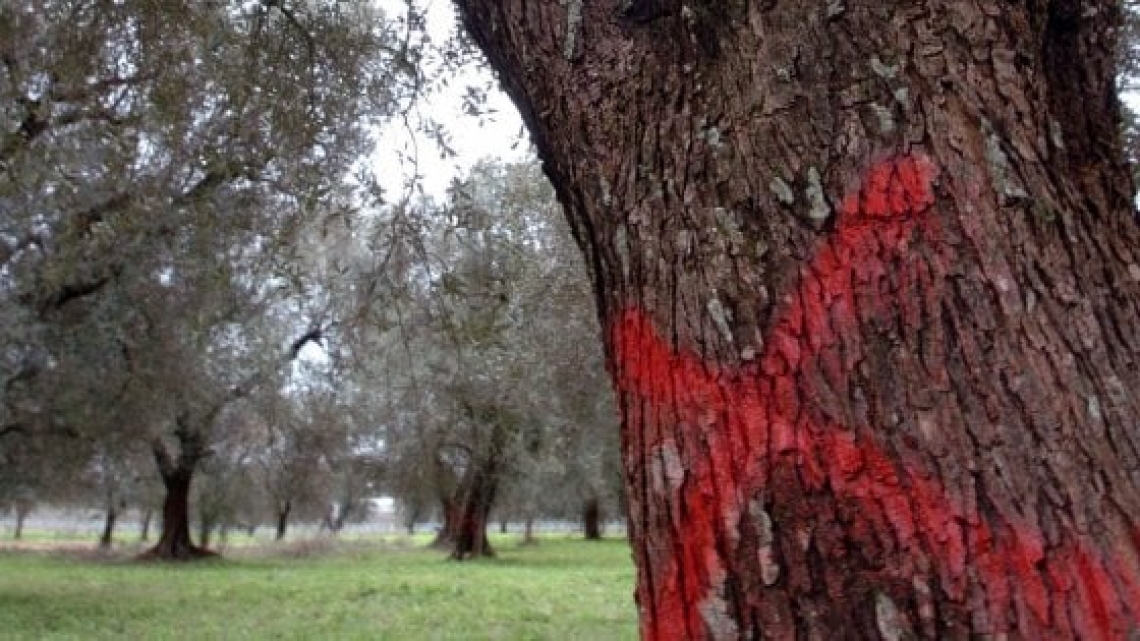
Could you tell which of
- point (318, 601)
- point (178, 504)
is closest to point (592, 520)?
point (178, 504)

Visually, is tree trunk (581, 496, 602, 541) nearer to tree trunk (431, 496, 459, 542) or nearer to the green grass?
tree trunk (431, 496, 459, 542)

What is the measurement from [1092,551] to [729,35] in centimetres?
99

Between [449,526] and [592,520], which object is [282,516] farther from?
[592,520]

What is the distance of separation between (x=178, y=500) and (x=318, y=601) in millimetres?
16643

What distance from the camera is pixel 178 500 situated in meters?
30.8

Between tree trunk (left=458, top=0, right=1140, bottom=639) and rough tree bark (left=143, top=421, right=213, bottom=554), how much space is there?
28892 mm

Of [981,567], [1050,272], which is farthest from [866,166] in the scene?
[981,567]

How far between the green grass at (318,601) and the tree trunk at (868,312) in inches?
381

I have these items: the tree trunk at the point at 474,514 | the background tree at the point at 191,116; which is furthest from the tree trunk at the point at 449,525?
the background tree at the point at 191,116

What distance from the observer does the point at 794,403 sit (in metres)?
1.62

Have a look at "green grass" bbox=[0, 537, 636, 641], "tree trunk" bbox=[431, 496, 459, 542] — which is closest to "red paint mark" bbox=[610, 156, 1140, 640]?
"green grass" bbox=[0, 537, 636, 641]

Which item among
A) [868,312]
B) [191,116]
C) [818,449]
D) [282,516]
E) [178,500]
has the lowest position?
[818,449]

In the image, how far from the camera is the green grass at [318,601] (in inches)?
468

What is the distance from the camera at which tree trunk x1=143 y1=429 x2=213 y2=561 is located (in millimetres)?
29648
